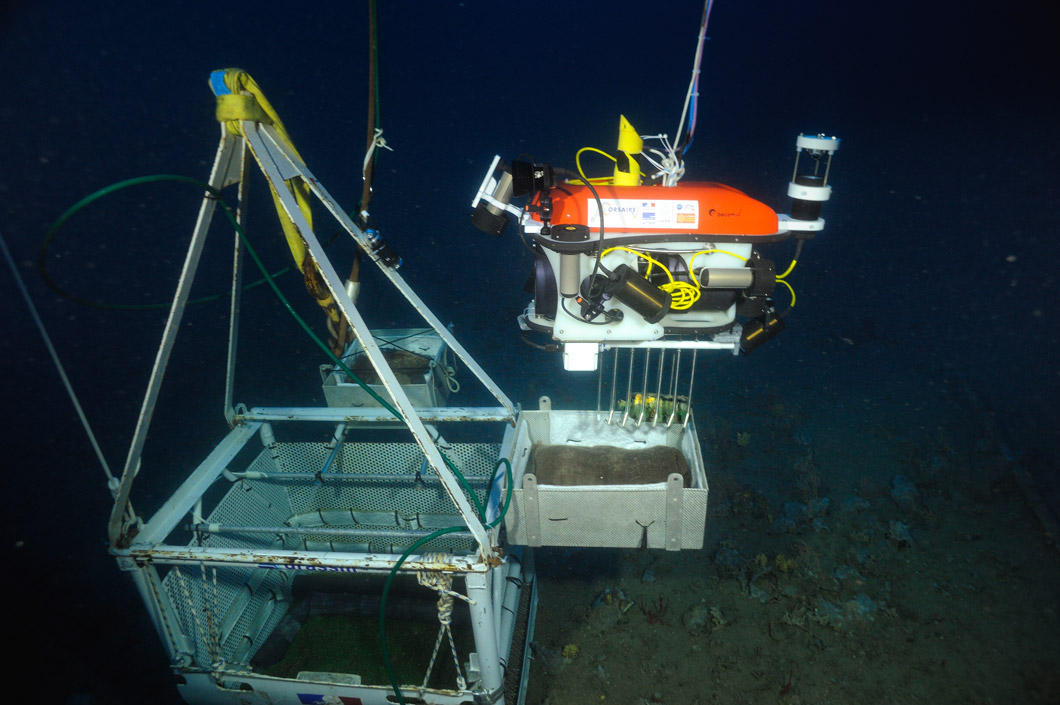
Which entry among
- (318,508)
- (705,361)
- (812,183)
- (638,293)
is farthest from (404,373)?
(705,361)

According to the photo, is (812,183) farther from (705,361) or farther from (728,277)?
(705,361)

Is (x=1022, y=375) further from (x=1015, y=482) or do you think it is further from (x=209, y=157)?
(x=209, y=157)

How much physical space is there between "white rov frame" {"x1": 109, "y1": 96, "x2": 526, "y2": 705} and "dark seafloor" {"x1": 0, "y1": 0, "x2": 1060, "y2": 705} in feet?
3.07

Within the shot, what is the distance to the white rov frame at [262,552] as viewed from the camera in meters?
1.66

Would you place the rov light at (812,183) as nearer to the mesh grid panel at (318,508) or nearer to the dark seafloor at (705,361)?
the mesh grid panel at (318,508)

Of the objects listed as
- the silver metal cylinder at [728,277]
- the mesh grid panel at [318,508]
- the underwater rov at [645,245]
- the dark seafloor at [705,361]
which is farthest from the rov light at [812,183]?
the dark seafloor at [705,361]

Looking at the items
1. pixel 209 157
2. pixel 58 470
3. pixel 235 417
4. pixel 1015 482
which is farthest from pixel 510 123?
pixel 1015 482

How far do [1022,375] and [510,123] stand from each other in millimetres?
4985

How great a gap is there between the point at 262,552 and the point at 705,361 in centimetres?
426

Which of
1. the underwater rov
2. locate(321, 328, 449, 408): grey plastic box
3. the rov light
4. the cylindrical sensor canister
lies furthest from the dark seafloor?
the rov light

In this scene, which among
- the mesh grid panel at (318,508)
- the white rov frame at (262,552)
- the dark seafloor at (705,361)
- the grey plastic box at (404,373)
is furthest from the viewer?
the grey plastic box at (404,373)

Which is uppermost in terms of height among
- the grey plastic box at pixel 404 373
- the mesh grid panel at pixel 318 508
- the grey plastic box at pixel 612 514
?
the grey plastic box at pixel 612 514

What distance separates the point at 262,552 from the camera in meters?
1.75

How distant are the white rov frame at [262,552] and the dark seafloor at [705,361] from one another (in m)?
0.94
